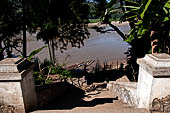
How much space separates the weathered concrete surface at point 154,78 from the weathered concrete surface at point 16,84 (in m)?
2.07

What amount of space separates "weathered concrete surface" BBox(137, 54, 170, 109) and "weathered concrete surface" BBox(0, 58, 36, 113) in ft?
6.80

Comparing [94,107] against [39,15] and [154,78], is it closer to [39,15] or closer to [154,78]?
[154,78]

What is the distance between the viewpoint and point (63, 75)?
8.41 m

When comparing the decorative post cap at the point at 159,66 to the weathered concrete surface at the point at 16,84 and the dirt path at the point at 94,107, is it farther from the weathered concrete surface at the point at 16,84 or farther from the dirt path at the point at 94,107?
the weathered concrete surface at the point at 16,84

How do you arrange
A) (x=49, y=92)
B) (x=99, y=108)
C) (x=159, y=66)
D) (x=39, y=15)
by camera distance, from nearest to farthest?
(x=159, y=66), (x=99, y=108), (x=49, y=92), (x=39, y=15)

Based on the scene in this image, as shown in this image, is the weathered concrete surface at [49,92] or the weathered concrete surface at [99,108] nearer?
the weathered concrete surface at [99,108]

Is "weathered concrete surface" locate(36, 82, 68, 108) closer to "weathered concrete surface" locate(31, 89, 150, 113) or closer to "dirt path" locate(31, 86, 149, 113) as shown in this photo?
"dirt path" locate(31, 86, 149, 113)

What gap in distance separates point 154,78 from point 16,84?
7.32 feet

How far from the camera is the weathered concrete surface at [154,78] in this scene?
2.73 metres

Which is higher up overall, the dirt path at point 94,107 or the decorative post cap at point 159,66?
the decorative post cap at point 159,66

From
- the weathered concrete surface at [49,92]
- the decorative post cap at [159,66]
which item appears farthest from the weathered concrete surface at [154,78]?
the weathered concrete surface at [49,92]

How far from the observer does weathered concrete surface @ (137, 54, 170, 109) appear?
8.97 ft

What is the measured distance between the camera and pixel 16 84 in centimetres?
300

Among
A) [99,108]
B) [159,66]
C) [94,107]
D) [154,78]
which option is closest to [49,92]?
[94,107]
